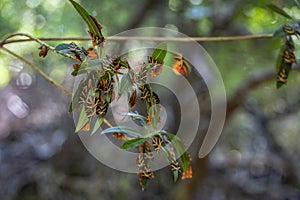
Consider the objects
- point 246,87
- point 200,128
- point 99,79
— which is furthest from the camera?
point 200,128

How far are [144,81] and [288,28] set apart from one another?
10.0 inches

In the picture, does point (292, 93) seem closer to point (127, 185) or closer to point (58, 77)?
point (127, 185)

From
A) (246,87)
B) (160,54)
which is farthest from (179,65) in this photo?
(246,87)

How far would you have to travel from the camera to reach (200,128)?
5.22ft

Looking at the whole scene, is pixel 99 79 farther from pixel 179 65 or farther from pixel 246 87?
pixel 246 87

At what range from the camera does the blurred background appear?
142cm

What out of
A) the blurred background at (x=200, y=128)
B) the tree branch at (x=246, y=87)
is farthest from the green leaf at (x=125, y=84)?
the tree branch at (x=246, y=87)

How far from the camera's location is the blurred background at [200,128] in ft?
4.67

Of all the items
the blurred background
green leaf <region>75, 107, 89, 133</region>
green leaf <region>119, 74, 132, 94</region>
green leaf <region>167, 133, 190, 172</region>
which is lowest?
the blurred background

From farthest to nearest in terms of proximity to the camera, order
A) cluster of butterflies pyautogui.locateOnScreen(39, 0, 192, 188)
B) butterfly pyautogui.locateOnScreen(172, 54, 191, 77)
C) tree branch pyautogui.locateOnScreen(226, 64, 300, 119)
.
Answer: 1. tree branch pyautogui.locateOnScreen(226, 64, 300, 119)
2. butterfly pyautogui.locateOnScreen(172, 54, 191, 77)
3. cluster of butterflies pyautogui.locateOnScreen(39, 0, 192, 188)

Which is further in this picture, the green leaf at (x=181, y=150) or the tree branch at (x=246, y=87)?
the tree branch at (x=246, y=87)

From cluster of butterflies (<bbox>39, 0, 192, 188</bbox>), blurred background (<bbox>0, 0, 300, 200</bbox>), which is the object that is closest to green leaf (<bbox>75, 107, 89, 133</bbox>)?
cluster of butterflies (<bbox>39, 0, 192, 188</bbox>)

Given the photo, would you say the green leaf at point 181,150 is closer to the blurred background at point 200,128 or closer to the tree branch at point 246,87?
the blurred background at point 200,128

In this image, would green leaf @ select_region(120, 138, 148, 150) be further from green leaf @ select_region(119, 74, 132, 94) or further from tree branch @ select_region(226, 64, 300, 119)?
tree branch @ select_region(226, 64, 300, 119)
